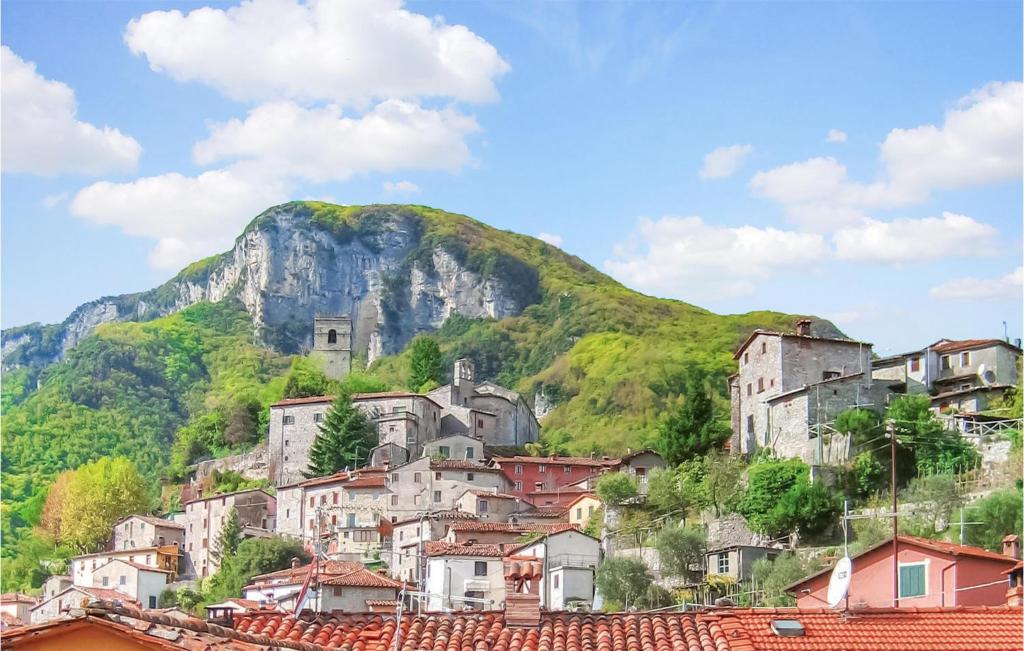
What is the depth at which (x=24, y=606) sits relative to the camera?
71.9 metres

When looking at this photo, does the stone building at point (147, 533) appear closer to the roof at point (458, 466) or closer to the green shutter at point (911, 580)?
the roof at point (458, 466)

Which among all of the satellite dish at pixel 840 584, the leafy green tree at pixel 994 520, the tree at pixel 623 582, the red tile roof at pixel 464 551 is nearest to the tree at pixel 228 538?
the red tile roof at pixel 464 551

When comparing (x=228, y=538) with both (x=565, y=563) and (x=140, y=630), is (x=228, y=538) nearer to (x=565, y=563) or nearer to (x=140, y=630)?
(x=565, y=563)

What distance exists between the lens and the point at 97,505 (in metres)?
98.2

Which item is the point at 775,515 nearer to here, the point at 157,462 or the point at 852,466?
the point at 852,466

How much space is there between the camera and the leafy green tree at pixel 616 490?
66312 mm

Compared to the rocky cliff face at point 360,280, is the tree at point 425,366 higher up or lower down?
lower down

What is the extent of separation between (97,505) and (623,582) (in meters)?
52.4

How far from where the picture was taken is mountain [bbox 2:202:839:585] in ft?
419

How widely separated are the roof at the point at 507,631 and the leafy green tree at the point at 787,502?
39.5m

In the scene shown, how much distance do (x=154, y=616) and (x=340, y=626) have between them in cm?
459

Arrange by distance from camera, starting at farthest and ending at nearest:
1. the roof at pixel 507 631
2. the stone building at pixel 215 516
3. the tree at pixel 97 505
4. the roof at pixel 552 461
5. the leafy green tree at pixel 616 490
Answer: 1. the tree at pixel 97 505
2. the stone building at pixel 215 516
3. the roof at pixel 552 461
4. the leafy green tree at pixel 616 490
5. the roof at pixel 507 631

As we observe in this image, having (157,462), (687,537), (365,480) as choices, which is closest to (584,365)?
(157,462)

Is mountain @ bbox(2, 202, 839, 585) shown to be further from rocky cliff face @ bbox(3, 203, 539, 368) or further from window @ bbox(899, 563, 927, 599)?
window @ bbox(899, 563, 927, 599)
